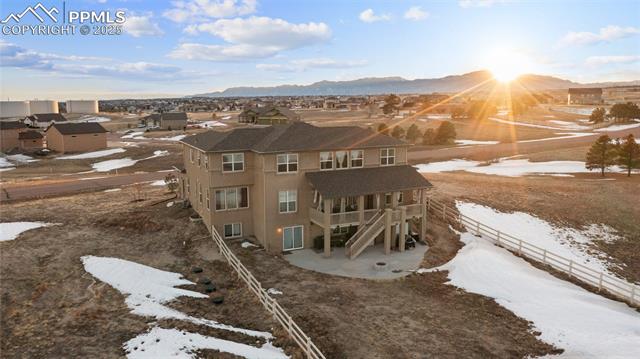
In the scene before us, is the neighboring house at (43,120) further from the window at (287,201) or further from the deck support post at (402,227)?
the deck support post at (402,227)

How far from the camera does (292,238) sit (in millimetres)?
30656

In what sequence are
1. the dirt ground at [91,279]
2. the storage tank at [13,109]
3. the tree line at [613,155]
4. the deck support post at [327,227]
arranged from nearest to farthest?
the dirt ground at [91,279]
the deck support post at [327,227]
the tree line at [613,155]
the storage tank at [13,109]

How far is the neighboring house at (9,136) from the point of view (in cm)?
8338

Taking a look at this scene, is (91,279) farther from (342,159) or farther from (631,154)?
(631,154)

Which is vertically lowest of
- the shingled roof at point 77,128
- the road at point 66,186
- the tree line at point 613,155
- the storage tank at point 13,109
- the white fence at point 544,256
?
the white fence at point 544,256

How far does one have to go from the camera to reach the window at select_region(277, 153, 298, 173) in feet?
97.8

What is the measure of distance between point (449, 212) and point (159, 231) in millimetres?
24655

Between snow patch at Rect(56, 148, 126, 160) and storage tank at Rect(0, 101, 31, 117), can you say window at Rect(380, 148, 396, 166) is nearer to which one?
snow patch at Rect(56, 148, 126, 160)

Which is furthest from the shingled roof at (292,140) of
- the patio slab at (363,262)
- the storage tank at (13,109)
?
Answer: the storage tank at (13,109)

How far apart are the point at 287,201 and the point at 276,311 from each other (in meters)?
11.0

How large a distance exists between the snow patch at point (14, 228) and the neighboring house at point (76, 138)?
52.3 metres

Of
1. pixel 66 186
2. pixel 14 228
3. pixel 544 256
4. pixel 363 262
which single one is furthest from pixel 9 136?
pixel 544 256

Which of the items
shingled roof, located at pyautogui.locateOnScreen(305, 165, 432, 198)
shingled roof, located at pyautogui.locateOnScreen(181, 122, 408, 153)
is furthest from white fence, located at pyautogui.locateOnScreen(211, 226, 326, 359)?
shingled roof, located at pyautogui.locateOnScreen(305, 165, 432, 198)

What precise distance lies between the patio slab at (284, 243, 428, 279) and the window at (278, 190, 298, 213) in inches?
119
